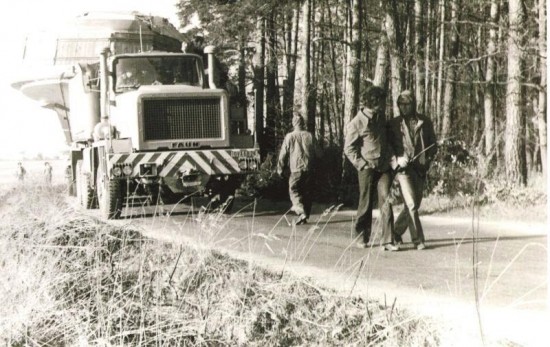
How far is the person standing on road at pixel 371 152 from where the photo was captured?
7.73 m

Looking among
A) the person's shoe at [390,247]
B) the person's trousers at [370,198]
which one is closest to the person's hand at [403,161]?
the person's trousers at [370,198]

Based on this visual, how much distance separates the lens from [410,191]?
7.62 metres

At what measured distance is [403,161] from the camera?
751 centimetres

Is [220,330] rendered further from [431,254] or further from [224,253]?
[431,254]

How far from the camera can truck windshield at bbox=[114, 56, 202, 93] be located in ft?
43.2

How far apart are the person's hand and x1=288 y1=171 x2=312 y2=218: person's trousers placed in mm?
4153

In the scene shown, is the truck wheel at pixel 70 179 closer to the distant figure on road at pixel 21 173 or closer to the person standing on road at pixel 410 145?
the distant figure on road at pixel 21 173

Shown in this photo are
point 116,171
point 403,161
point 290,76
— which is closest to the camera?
point 403,161

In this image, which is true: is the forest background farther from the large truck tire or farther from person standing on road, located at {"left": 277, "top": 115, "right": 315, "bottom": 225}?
the large truck tire

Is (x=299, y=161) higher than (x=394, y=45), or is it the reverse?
(x=394, y=45)

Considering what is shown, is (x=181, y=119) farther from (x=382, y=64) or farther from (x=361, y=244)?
(x=361, y=244)

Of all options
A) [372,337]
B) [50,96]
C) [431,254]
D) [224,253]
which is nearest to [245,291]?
[372,337]

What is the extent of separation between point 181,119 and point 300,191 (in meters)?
2.69

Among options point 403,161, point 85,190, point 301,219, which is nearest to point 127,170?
point 301,219
